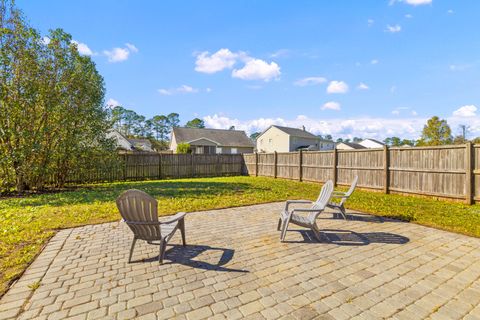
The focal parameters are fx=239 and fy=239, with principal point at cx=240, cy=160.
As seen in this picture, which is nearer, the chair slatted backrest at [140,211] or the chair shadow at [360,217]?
the chair slatted backrest at [140,211]

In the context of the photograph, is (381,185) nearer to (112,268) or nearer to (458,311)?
(458,311)

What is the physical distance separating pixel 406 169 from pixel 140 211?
9.75 meters

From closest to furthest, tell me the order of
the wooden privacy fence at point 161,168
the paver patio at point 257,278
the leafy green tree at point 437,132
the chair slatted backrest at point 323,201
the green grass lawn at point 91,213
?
the paver patio at point 257,278 < the green grass lawn at point 91,213 < the chair slatted backrest at point 323,201 < the wooden privacy fence at point 161,168 < the leafy green tree at point 437,132

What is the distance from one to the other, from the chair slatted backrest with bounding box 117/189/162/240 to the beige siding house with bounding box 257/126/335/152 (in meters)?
32.4

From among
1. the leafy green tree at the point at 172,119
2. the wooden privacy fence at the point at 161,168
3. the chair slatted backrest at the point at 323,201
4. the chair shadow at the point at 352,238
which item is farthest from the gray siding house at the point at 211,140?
the leafy green tree at the point at 172,119

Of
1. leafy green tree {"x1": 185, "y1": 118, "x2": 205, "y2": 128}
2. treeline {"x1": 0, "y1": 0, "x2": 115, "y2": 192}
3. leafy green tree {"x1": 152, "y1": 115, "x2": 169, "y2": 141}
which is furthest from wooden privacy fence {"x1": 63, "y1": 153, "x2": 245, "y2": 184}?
leafy green tree {"x1": 152, "y1": 115, "x2": 169, "y2": 141}

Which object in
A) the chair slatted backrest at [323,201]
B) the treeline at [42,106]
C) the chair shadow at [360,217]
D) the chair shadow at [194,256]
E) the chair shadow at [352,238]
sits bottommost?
the chair shadow at [194,256]

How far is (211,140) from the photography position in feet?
110

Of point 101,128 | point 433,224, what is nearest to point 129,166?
point 101,128

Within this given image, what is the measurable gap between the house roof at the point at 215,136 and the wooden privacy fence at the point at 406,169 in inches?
847

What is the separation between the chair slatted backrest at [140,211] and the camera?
3334mm

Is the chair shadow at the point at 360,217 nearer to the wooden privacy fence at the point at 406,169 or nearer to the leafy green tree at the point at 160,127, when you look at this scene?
the wooden privacy fence at the point at 406,169

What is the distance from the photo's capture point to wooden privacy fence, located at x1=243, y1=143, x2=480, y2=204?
749 cm

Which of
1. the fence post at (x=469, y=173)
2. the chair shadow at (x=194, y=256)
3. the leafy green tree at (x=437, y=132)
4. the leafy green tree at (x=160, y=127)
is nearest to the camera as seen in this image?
the chair shadow at (x=194, y=256)
